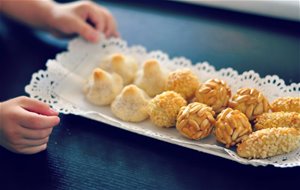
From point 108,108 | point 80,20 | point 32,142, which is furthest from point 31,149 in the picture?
point 80,20

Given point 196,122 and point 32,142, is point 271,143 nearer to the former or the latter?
point 196,122

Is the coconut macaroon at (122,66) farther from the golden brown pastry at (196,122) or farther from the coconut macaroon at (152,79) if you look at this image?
the golden brown pastry at (196,122)

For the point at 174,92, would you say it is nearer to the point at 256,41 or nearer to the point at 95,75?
the point at 95,75

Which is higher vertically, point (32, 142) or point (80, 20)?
point (80, 20)

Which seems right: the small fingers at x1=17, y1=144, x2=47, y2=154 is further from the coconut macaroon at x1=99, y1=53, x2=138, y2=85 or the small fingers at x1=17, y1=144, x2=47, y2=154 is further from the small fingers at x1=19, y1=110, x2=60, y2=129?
the coconut macaroon at x1=99, y1=53, x2=138, y2=85

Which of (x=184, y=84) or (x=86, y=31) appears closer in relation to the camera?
(x=184, y=84)

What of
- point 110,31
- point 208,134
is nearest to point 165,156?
point 208,134

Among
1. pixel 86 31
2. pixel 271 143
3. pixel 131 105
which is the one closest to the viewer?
pixel 271 143

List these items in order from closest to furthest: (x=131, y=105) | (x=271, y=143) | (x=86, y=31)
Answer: (x=271, y=143) → (x=131, y=105) → (x=86, y=31)
